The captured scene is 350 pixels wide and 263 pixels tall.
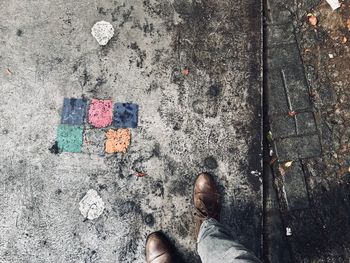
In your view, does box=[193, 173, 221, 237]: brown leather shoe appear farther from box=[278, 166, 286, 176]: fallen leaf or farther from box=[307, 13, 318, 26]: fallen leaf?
box=[307, 13, 318, 26]: fallen leaf

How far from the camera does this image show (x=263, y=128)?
335 centimetres

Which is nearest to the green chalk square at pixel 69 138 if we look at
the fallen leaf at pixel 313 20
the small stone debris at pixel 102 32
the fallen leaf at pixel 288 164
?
the small stone debris at pixel 102 32

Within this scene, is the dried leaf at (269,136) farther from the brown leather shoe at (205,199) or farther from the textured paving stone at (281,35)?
the textured paving stone at (281,35)

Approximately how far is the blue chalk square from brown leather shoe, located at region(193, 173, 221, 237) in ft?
3.31

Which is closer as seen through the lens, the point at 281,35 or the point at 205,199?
the point at 205,199

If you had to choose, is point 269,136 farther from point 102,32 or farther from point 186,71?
point 102,32

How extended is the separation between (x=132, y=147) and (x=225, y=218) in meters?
0.88

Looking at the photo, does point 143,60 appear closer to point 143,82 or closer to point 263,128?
point 143,82

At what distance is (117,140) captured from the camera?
128 inches

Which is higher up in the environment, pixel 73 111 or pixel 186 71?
pixel 186 71

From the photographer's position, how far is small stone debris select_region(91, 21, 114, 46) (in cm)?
337

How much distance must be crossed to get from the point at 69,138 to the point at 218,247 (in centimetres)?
137

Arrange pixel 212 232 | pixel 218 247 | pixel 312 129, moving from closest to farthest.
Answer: pixel 218 247 < pixel 212 232 < pixel 312 129

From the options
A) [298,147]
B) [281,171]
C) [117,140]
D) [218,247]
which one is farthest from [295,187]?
[117,140]
